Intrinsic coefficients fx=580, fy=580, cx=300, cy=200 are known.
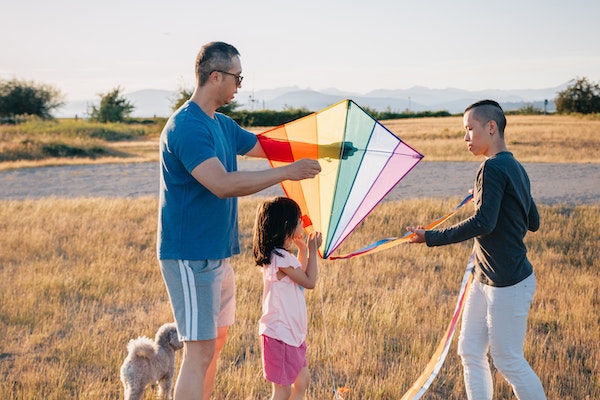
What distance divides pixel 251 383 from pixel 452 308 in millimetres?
2763

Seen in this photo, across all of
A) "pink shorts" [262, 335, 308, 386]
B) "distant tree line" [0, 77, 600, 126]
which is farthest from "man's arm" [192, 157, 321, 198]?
"distant tree line" [0, 77, 600, 126]

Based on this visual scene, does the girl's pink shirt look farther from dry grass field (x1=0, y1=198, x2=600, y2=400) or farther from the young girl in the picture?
dry grass field (x1=0, y1=198, x2=600, y2=400)

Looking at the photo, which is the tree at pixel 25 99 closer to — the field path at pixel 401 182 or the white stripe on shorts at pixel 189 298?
the field path at pixel 401 182

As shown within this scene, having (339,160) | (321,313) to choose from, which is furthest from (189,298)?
(321,313)

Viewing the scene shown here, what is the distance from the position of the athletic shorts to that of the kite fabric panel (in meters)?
1.17

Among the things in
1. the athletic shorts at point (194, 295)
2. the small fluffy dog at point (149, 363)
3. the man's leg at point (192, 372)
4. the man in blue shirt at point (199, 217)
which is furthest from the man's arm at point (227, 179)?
the small fluffy dog at point (149, 363)

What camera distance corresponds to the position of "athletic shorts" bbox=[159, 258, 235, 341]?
3.44 meters

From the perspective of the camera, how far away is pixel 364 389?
15.2 feet

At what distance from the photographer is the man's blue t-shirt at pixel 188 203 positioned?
3330 millimetres

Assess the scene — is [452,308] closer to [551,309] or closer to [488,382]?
[551,309]

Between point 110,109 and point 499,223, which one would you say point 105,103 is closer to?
point 110,109

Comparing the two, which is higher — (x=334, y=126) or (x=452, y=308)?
(x=334, y=126)

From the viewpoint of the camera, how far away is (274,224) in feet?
12.4

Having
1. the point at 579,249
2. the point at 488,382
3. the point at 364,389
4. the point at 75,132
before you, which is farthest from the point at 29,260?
the point at 75,132
